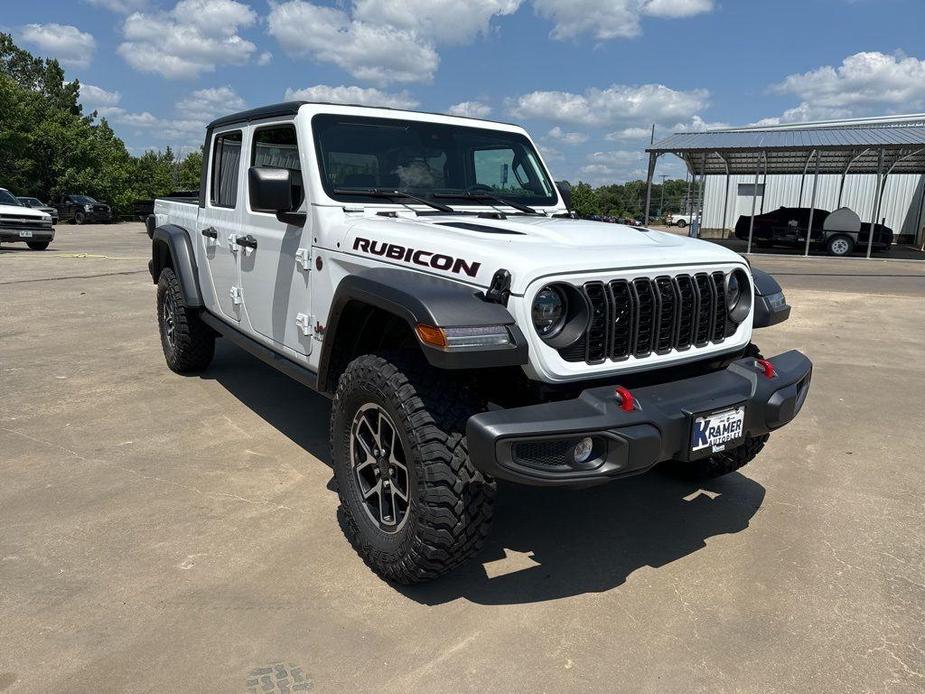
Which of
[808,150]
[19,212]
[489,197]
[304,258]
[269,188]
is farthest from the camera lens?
[808,150]

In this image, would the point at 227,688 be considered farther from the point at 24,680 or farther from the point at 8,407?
the point at 8,407

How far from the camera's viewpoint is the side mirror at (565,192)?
4.54m

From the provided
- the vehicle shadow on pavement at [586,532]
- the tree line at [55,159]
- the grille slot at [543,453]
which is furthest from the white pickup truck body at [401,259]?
the tree line at [55,159]

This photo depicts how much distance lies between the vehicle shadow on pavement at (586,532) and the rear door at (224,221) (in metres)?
1.05

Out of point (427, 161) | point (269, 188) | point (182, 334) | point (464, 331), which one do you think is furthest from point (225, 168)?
point (464, 331)

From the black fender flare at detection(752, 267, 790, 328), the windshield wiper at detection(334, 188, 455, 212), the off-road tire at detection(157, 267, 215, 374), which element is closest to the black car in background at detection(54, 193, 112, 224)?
the off-road tire at detection(157, 267, 215, 374)

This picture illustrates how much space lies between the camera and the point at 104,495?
11.7 feet

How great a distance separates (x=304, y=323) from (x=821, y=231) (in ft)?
74.5

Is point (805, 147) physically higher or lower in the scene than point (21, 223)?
higher

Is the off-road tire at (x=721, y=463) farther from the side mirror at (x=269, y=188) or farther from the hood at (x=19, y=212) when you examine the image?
the hood at (x=19, y=212)

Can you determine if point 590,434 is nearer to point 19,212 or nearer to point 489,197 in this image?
point 489,197

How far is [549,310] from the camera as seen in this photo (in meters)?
2.55

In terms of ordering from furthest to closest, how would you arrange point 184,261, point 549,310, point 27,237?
1. point 27,237
2. point 184,261
3. point 549,310

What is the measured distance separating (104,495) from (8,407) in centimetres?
196
